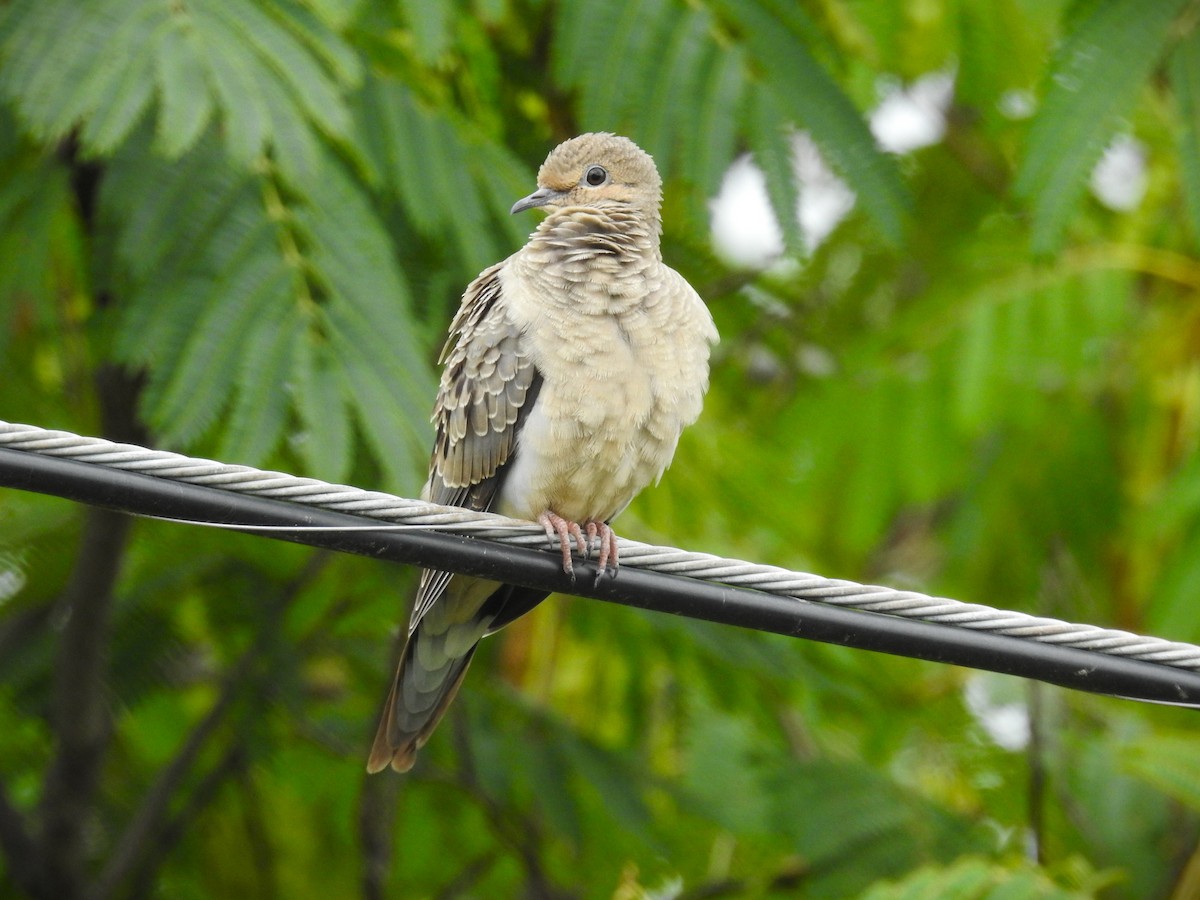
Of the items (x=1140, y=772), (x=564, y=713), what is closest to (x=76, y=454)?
(x=1140, y=772)

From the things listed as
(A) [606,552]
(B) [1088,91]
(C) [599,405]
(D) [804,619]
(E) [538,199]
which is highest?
(B) [1088,91]

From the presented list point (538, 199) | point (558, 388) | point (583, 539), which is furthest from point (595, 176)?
point (583, 539)

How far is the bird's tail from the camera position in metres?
4.08

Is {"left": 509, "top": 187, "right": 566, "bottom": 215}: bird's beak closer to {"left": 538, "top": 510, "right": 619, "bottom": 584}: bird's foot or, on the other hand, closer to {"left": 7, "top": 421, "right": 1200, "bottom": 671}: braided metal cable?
{"left": 538, "top": 510, "right": 619, "bottom": 584}: bird's foot

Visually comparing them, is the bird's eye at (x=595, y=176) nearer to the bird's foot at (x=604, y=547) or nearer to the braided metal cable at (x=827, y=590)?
the bird's foot at (x=604, y=547)

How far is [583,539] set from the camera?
3.58m

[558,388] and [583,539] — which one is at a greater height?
[558,388]

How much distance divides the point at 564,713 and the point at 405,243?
2482 millimetres

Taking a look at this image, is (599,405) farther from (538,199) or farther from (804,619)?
(804,619)

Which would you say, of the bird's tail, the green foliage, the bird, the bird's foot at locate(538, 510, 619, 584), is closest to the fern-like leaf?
the green foliage

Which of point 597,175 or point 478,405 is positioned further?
point 597,175

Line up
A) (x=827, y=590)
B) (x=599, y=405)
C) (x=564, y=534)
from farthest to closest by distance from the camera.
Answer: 1. (x=599, y=405)
2. (x=564, y=534)
3. (x=827, y=590)

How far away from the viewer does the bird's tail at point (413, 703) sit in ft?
13.4

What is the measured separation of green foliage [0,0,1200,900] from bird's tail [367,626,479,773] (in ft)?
1.81
